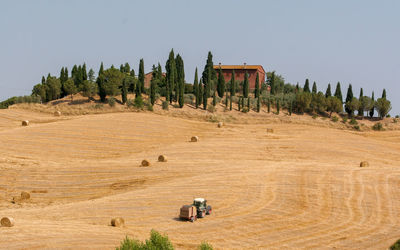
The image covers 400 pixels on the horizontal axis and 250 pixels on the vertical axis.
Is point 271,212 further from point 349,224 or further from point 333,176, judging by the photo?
point 333,176

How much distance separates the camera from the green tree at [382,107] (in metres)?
135

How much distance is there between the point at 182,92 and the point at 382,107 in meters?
63.1

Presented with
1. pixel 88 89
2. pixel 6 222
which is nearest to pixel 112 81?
pixel 88 89

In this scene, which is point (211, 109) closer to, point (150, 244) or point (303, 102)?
point (303, 102)

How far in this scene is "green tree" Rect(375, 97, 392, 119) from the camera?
135 metres

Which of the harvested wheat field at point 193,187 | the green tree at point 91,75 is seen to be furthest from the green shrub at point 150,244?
the green tree at point 91,75

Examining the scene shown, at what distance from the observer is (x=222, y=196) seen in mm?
32781

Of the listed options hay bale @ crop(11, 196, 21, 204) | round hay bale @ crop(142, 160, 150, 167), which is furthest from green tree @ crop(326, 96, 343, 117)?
hay bale @ crop(11, 196, 21, 204)

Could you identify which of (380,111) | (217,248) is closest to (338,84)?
(380,111)

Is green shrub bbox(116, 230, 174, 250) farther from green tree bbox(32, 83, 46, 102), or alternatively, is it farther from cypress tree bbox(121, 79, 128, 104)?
green tree bbox(32, 83, 46, 102)

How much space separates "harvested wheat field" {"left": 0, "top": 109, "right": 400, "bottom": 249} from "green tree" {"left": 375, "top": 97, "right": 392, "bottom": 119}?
7632 cm

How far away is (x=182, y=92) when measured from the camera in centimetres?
11106

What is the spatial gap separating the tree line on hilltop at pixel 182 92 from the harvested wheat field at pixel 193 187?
47.2 meters

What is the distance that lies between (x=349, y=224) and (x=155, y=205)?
1243 centimetres
